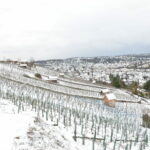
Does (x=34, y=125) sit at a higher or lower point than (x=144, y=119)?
higher

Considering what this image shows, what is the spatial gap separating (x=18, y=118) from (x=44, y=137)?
6.79 ft

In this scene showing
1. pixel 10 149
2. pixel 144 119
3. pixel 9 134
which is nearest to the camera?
pixel 10 149

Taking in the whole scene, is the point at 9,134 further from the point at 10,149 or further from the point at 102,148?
the point at 102,148

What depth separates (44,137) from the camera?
10141 mm

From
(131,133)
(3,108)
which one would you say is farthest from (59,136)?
(131,133)

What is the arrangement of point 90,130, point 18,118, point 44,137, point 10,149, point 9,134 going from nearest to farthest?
point 10,149 < point 9,134 < point 44,137 < point 18,118 < point 90,130

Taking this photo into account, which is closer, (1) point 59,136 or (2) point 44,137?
(2) point 44,137

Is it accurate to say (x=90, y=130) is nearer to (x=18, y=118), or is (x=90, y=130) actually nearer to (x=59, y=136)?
(x=59, y=136)

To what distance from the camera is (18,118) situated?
37.9 ft

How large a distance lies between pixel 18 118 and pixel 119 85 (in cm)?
6335

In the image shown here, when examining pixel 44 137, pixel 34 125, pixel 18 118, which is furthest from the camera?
pixel 18 118

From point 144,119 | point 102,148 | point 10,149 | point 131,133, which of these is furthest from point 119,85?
point 10,149

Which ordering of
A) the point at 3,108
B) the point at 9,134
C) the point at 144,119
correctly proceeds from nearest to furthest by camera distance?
the point at 9,134
the point at 3,108
the point at 144,119

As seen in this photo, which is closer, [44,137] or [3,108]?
[44,137]
